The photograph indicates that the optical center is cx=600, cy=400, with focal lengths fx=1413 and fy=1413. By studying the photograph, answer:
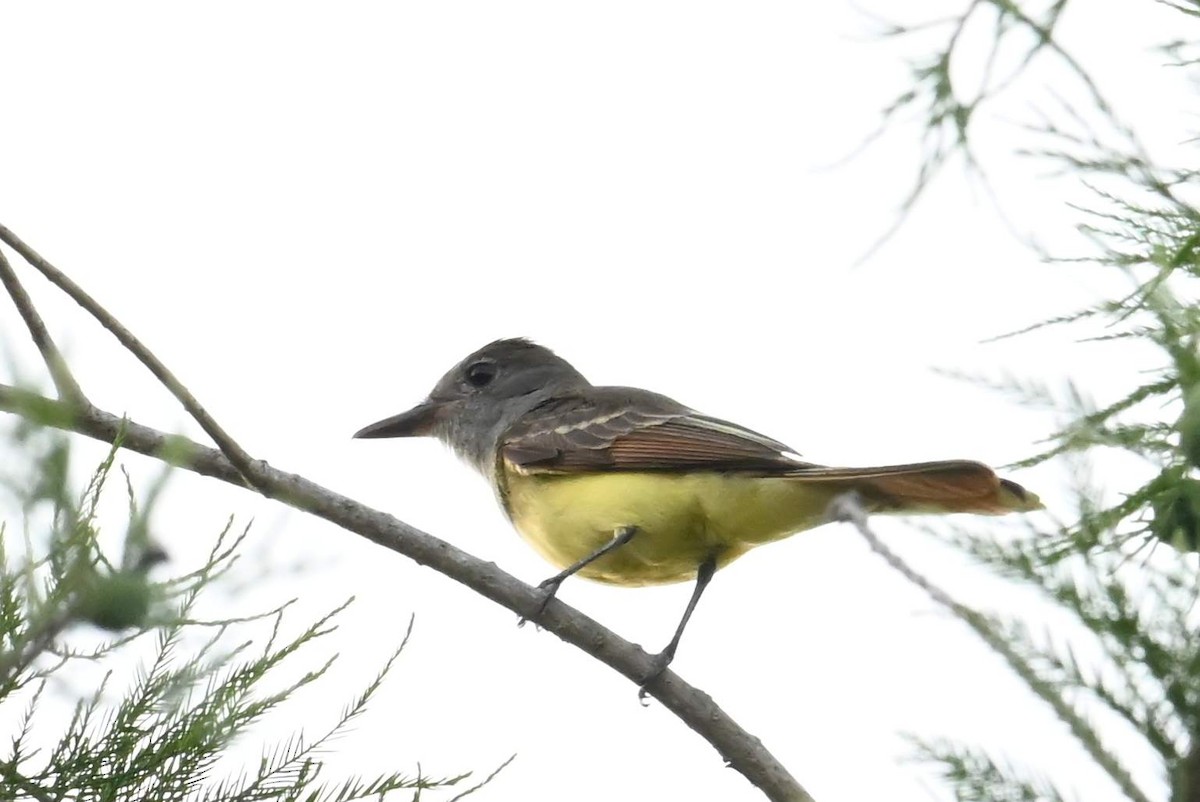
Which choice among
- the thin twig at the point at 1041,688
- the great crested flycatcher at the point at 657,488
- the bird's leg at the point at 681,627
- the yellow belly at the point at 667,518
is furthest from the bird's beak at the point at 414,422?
the thin twig at the point at 1041,688

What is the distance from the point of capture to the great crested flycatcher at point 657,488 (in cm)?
486

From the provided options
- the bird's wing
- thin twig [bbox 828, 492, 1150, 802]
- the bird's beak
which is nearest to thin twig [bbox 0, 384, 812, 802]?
the bird's wing

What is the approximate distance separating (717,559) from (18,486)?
3490 millimetres

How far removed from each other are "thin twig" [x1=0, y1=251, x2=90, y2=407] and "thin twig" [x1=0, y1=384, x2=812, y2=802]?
69 mm

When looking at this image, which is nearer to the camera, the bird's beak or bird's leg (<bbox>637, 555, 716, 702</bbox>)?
bird's leg (<bbox>637, 555, 716, 702</bbox>)

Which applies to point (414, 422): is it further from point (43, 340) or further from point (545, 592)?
point (43, 340)

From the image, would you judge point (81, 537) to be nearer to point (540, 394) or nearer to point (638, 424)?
point (638, 424)

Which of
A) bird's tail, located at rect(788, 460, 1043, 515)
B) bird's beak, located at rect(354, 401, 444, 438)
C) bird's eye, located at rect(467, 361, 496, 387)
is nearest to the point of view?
bird's tail, located at rect(788, 460, 1043, 515)

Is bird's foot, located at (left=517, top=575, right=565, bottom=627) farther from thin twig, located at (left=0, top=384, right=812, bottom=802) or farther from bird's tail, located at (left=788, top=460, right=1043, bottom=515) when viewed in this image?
bird's tail, located at (left=788, top=460, right=1043, bottom=515)

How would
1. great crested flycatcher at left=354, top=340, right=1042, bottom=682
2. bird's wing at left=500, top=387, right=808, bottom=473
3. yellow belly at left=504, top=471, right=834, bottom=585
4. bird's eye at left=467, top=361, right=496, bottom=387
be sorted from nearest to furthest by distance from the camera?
1. great crested flycatcher at left=354, top=340, right=1042, bottom=682
2. yellow belly at left=504, top=471, right=834, bottom=585
3. bird's wing at left=500, top=387, right=808, bottom=473
4. bird's eye at left=467, top=361, right=496, bottom=387

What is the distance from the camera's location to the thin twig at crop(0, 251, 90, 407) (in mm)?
3498

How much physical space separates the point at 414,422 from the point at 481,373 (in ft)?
1.52

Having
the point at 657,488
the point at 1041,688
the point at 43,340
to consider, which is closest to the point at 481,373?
the point at 657,488

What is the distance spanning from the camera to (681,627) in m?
5.07
